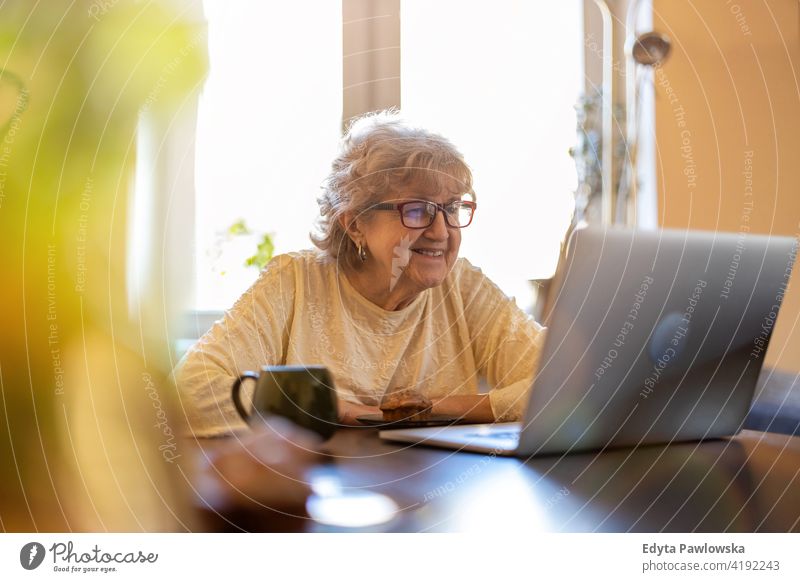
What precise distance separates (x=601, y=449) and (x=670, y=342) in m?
0.09

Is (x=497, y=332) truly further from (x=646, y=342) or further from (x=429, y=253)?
(x=646, y=342)

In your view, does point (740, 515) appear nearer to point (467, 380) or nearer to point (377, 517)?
point (377, 517)

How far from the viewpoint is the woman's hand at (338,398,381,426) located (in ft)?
2.12

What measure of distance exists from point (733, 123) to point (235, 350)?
89 centimetres

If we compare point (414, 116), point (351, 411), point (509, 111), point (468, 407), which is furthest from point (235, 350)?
point (509, 111)

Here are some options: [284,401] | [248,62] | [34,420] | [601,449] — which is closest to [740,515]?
[601,449]

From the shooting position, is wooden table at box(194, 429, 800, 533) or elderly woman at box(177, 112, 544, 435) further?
elderly woman at box(177, 112, 544, 435)

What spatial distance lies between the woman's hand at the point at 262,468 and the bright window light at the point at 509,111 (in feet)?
1.40

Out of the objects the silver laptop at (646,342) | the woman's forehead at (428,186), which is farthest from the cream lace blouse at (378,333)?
the silver laptop at (646,342)

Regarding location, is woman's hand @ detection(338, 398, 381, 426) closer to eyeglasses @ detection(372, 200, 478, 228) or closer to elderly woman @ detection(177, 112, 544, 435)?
elderly woman @ detection(177, 112, 544, 435)

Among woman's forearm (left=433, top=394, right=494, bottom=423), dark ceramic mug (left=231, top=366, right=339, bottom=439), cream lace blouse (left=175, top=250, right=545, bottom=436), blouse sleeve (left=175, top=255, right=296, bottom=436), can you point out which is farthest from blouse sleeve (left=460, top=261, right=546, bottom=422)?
dark ceramic mug (left=231, top=366, right=339, bottom=439)

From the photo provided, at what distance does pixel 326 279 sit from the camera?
884 millimetres

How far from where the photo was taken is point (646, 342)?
0.49 m

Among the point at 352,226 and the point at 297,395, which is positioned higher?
the point at 352,226
